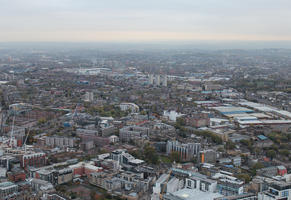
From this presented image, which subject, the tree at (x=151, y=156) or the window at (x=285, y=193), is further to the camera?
the tree at (x=151, y=156)

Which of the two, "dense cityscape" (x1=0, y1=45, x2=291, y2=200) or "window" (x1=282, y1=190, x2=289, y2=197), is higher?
"window" (x1=282, y1=190, x2=289, y2=197)

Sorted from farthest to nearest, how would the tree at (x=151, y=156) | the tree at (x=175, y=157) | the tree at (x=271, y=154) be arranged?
1. the tree at (x=271, y=154)
2. the tree at (x=175, y=157)
3. the tree at (x=151, y=156)

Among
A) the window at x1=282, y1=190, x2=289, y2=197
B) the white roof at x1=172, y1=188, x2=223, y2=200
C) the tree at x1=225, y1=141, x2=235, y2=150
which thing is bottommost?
the tree at x1=225, y1=141, x2=235, y2=150

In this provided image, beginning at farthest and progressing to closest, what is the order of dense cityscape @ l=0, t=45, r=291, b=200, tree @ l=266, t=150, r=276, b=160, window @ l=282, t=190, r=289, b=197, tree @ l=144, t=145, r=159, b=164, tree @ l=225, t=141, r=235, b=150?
tree @ l=225, t=141, r=235, b=150 → tree @ l=266, t=150, r=276, b=160 → tree @ l=144, t=145, r=159, b=164 → dense cityscape @ l=0, t=45, r=291, b=200 → window @ l=282, t=190, r=289, b=197

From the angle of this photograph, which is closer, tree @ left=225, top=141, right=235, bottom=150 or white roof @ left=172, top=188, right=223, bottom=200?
white roof @ left=172, top=188, right=223, bottom=200

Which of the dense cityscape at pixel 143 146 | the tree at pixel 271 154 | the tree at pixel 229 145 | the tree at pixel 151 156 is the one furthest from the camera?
the tree at pixel 229 145

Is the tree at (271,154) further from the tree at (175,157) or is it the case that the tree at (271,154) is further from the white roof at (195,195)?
the white roof at (195,195)

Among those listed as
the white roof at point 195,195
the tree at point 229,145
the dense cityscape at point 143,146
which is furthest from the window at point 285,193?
the tree at point 229,145

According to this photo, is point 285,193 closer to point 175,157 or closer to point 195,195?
point 195,195

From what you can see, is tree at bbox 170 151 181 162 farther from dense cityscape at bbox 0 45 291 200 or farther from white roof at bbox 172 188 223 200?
white roof at bbox 172 188 223 200

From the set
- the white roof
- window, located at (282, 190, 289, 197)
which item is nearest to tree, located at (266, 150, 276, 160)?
window, located at (282, 190, 289, 197)

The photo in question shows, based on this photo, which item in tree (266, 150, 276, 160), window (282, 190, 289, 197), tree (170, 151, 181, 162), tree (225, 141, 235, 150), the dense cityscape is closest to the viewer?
window (282, 190, 289, 197)
